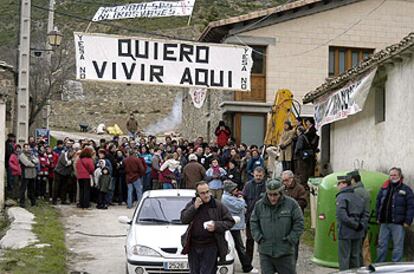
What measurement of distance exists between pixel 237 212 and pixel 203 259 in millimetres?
2856

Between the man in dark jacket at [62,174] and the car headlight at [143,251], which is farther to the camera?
the man in dark jacket at [62,174]

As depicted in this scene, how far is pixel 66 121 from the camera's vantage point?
51.2m

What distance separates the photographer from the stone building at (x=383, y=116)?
1231 centimetres

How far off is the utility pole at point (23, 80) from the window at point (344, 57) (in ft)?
39.3

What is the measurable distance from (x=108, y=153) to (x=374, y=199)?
Result: 9960 mm

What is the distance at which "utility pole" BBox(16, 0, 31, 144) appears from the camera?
1931 centimetres

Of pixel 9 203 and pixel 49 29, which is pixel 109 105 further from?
pixel 9 203

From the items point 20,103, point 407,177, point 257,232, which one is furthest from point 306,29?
point 257,232

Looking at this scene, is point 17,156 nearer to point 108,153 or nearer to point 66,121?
point 108,153

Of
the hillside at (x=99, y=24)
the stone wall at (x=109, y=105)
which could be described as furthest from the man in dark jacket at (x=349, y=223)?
the hillside at (x=99, y=24)

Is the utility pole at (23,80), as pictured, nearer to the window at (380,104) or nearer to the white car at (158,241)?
the white car at (158,241)

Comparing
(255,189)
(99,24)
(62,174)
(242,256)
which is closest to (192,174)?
(62,174)

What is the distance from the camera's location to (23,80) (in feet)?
64.7

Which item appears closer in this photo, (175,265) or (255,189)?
(175,265)
